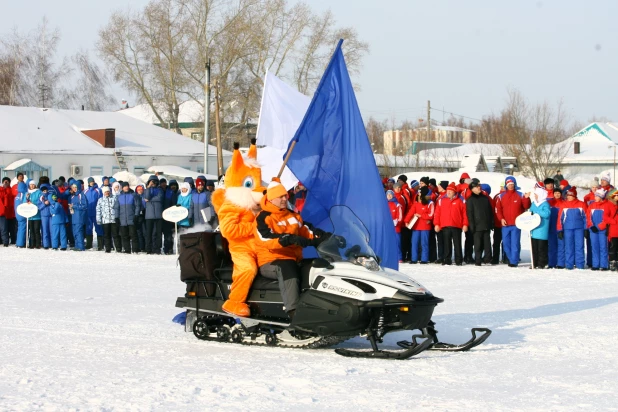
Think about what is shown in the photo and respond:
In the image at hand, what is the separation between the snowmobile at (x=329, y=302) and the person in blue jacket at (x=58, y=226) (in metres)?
14.4

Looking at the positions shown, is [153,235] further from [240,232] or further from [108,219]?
[240,232]

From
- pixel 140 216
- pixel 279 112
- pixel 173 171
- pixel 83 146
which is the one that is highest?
pixel 83 146

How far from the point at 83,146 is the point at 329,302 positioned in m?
40.2

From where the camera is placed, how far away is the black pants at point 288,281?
340 inches

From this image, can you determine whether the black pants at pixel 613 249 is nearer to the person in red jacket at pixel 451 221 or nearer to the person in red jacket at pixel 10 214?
the person in red jacket at pixel 451 221

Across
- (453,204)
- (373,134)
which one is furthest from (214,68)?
(453,204)

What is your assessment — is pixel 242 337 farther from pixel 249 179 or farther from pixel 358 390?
pixel 358 390

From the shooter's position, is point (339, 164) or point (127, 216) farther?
point (127, 216)

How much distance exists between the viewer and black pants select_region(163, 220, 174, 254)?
2188 cm

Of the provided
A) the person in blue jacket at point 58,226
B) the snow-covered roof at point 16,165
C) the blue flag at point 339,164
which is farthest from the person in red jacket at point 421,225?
the snow-covered roof at point 16,165

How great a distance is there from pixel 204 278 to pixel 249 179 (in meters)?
1.12

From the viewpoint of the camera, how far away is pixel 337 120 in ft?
34.1

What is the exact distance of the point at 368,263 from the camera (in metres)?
8.53

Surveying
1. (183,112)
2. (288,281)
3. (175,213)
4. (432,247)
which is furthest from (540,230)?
(183,112)
